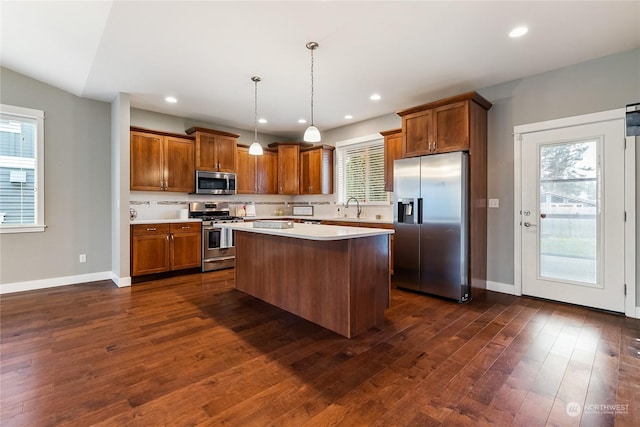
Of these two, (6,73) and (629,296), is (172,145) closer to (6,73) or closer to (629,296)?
(6,73)

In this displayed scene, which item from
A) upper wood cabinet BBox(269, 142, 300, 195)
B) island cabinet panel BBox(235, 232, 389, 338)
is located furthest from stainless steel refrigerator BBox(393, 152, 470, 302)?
upper wood cabinet BBox(269, 142, 300, 195)

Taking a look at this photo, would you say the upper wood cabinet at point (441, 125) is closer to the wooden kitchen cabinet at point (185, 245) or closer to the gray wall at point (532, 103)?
the gray wall at point (532, 103)

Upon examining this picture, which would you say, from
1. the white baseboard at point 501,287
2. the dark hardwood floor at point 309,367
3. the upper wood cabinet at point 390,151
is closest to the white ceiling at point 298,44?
the upper wood cabinet at point 390,151

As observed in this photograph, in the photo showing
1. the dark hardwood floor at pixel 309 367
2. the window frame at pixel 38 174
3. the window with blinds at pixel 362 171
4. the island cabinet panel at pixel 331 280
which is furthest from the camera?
the window with blinds at pixel 362 171

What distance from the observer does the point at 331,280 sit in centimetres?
266

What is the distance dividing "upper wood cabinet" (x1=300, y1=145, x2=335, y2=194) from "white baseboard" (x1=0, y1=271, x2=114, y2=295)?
387cm

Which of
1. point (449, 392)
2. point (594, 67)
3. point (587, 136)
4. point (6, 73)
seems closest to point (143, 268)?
point (6, 73)

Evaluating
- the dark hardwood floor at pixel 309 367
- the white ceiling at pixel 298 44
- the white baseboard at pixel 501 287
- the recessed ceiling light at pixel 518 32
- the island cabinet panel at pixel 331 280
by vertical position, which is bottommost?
the dark hardwood floor at pixel 309 367

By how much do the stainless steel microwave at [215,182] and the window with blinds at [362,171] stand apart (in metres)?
2.18

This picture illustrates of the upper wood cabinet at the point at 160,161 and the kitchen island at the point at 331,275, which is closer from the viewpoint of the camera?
the kitchen island at the point at 331,275

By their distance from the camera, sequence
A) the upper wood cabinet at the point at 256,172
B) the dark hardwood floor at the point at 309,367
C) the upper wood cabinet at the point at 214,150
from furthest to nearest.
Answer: the upper wood cabinet at the point at 256,172, the upper wood cabinet at the point at 214,150, the dark hardwood floor at the point at 309,367

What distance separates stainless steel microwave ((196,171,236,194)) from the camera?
5.32m

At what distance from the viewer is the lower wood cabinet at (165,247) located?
4418 millimetres

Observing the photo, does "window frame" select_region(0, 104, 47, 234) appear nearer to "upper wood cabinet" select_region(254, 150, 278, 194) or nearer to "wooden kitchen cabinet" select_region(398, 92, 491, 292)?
"upper wood cabinet" select_region(254, 150, 278, 194)
